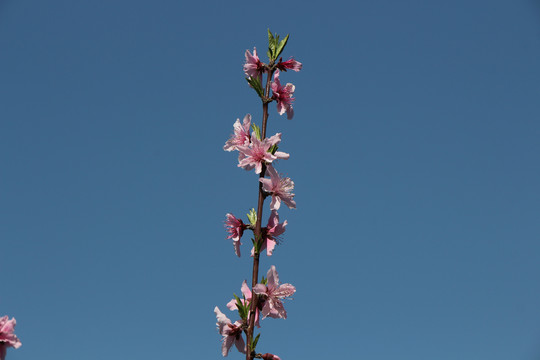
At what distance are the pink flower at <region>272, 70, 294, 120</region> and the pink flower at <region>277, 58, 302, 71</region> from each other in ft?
0.36

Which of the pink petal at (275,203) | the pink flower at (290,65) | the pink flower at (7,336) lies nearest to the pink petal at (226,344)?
the pink petal at (275,203)

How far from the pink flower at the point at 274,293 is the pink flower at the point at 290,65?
2079mm

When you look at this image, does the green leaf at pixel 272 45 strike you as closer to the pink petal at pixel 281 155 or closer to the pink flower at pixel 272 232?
the pink petal at pixel 281 155

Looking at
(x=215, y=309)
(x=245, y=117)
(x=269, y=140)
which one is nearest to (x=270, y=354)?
(x=215, y=309)

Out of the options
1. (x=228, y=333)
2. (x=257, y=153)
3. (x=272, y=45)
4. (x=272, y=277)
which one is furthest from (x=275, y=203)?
(x=272, y=45)

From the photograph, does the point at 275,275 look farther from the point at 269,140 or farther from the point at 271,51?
the point at 271,51

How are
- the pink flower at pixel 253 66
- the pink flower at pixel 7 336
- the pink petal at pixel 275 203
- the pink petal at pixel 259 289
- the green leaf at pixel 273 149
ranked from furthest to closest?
the pink flower at pixel 253 66 → the green leaf at pixel 273 149 → the pink petal at pixel 275 203 → the pink petal at pixel 259 289 → the pink flower at pixel 7 336

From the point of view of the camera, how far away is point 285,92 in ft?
18.5

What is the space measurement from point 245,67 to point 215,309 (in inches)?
93.2

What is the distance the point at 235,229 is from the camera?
17.0 feet

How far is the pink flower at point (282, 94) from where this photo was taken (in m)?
5.61

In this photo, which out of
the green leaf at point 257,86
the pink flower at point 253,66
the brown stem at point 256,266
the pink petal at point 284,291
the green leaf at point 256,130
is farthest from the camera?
the pink flower at point 253,66

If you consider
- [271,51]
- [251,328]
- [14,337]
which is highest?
[271,51]

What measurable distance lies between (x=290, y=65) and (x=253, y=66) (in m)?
0.39
